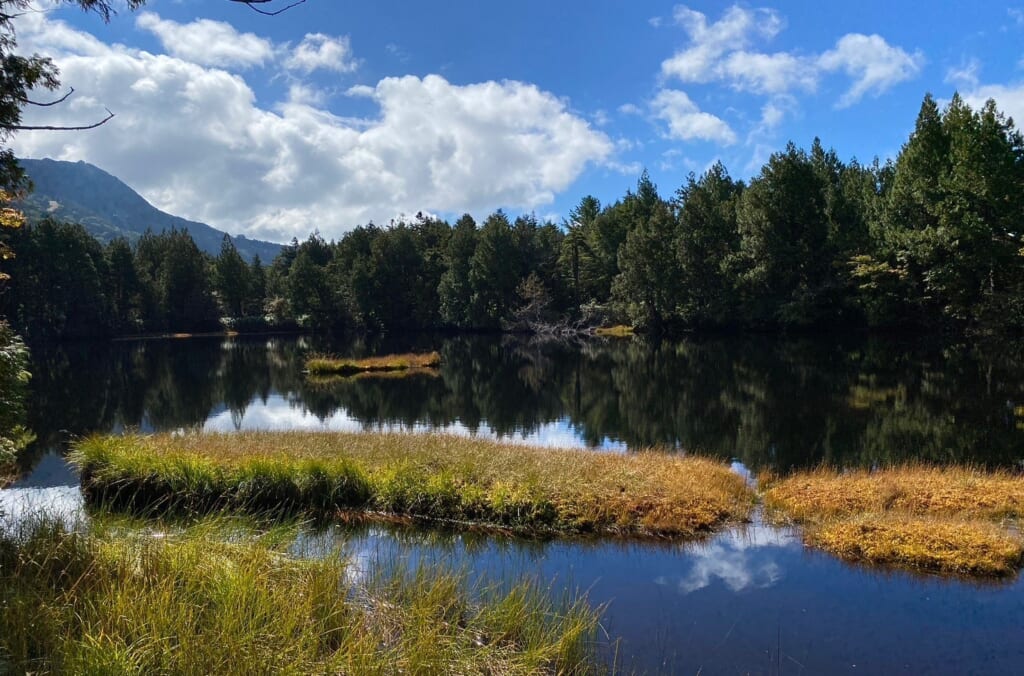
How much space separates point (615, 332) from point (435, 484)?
79.5 m

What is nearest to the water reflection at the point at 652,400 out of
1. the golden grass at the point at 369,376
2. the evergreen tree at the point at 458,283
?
the golden grass at the point at 369,376

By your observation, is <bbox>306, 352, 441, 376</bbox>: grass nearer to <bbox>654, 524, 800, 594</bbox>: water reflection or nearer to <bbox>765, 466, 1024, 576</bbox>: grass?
<bbox>765, 466, 1024, 576</bbox>: grass

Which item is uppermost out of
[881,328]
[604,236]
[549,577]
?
[604,236]

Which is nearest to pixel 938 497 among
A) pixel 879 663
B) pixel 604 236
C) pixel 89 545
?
pixel 879 663

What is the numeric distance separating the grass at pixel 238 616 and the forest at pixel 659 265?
57239mm

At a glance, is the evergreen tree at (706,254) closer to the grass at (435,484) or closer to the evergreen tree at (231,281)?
the grass at (435,484)

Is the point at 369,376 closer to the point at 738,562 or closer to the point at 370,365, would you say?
the point at 370,365

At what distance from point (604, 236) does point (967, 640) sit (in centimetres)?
9492

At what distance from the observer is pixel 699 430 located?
2686 cm

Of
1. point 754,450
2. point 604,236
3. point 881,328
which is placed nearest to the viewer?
point 754,450

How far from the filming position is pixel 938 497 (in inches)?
584

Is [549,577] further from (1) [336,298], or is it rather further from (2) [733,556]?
(1) [336,298]

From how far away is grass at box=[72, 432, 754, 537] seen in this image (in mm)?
14750

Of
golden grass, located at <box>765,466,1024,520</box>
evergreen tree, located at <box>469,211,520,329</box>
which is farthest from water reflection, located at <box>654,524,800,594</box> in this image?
evergreen tree, located at <box>469,211,520,329</box>
